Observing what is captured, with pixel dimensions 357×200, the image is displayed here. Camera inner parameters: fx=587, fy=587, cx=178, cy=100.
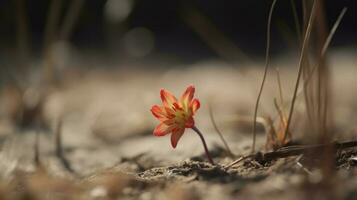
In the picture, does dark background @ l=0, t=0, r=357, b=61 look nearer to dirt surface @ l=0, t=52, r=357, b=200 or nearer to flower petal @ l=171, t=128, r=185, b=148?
dirt surface @ l=0, t=52, r=357, b=200

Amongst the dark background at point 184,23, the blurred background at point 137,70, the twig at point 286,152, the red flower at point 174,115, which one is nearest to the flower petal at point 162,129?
the red flower at point 174,115

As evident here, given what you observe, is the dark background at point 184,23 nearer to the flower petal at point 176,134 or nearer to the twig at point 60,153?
the twig at point 60,153

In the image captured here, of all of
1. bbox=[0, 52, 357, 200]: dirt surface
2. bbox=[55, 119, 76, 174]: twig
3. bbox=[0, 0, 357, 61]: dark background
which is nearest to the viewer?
bbox=[0, 52, 357, 200]: dirt surface

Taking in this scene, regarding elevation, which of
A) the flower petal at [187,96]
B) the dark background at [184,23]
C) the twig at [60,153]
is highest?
the dark background at [184,23]

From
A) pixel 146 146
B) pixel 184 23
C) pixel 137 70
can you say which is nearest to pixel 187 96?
pixel 146 146

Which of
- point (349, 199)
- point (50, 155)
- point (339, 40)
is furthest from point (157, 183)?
point (339, 40)

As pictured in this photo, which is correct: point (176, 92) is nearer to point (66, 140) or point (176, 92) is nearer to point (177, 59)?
point (66, 140)

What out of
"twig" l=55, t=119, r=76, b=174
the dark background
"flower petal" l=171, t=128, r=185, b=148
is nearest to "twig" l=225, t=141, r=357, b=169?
"flower petal" l=171, t=128, r=185, b=148

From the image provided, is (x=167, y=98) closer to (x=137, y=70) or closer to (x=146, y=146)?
(x=146, y=146)
